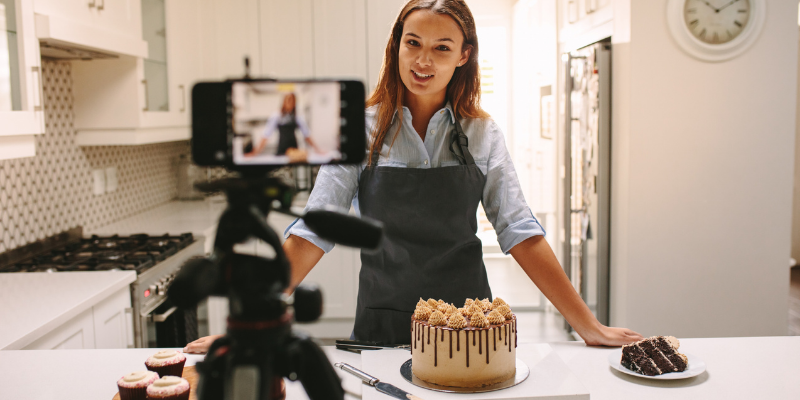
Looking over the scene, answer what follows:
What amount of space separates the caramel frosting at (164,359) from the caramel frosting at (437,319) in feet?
1.32

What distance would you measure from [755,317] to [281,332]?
8.81ft

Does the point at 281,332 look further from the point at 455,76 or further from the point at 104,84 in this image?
the point at 104,84

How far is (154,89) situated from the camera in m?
2.92

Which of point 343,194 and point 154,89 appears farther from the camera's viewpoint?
point 154,89

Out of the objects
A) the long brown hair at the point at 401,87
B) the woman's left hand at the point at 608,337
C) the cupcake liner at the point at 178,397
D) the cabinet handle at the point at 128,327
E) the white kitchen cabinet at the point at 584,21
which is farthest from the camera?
the white kitchen cabinet at the point at 584,21

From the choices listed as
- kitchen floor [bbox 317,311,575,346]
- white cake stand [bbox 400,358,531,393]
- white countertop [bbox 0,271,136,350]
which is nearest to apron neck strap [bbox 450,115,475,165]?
white cake stand [bbox 400,358,531,393]

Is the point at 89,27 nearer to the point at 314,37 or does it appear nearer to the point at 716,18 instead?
the point at 314,37

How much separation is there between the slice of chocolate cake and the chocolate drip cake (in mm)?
235

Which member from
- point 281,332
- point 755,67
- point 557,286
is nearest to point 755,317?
point 755,67

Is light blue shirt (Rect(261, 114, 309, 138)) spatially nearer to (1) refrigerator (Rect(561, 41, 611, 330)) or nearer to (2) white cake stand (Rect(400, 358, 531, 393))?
(2) white cake stand (Rect(400, 358, 531, 393))

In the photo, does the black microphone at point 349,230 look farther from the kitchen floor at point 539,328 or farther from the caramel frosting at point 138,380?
the kitchen floor at point 539,328

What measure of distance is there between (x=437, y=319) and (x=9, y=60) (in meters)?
1.54

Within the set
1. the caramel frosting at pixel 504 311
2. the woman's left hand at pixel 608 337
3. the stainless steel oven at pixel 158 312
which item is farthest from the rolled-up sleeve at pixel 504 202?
the stainless steel oven at pixel 158 312

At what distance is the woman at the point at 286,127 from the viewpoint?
45 cm
